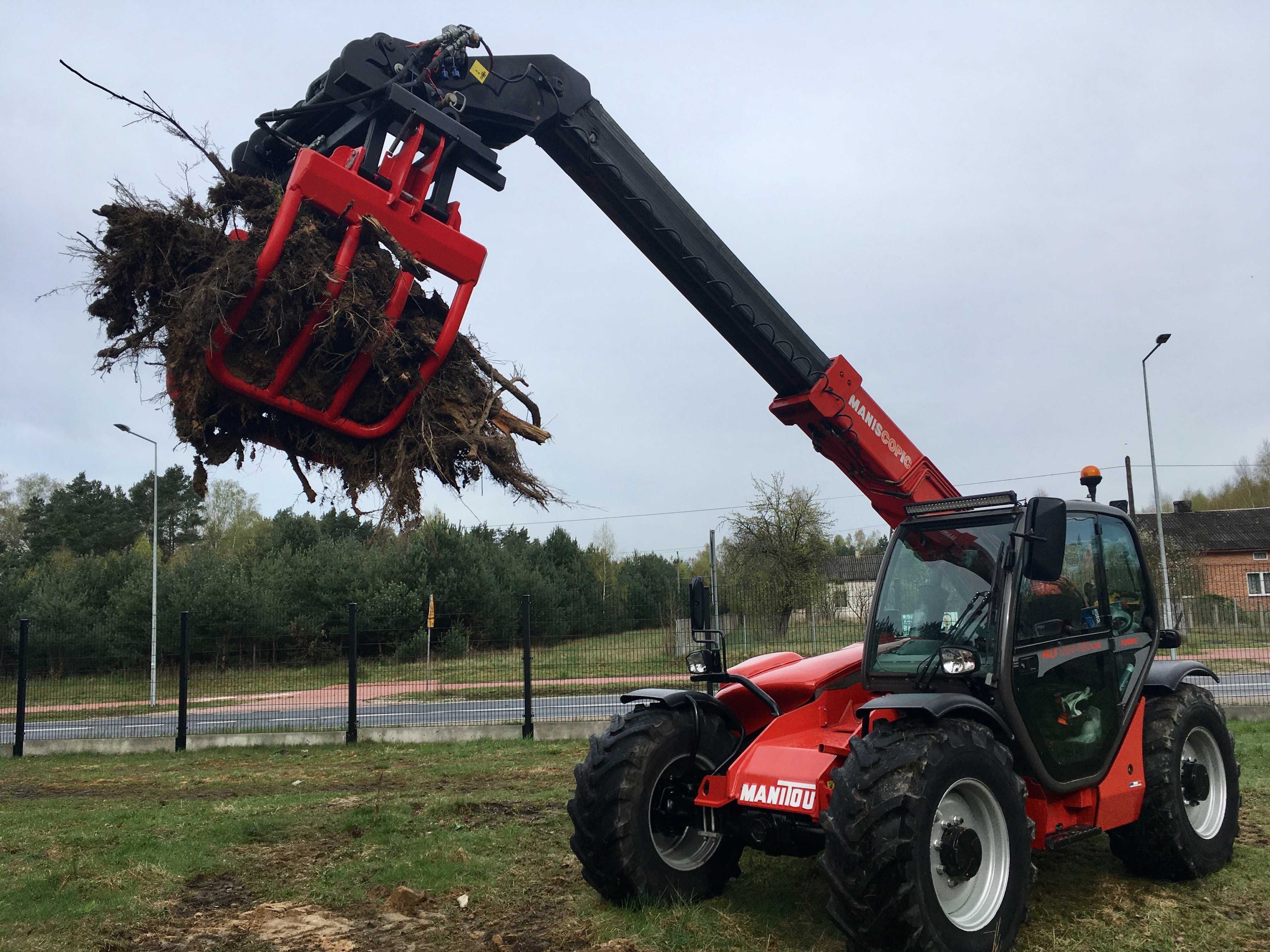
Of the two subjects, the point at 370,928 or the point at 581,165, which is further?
the point at 581,165

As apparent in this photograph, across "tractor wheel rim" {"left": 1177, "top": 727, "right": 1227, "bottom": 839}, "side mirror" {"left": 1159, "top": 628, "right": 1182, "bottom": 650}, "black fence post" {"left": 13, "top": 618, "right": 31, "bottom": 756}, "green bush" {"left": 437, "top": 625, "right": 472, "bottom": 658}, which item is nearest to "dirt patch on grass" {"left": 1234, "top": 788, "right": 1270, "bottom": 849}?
"tractor wheel rim" {"left": 1177, "top": 727, "right": 1227, "bottom": 839}

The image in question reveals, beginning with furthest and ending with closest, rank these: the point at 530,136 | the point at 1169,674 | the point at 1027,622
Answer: the point at 530,136
the point at 1169,674
the point at 1027,622

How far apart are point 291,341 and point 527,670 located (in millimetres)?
7778

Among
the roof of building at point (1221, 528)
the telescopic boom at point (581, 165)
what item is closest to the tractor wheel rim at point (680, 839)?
the telescopic boom at point (581, 165)

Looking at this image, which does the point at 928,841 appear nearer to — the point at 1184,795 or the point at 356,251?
the point at 1184,795

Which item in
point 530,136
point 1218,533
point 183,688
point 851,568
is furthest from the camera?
point 1218,533

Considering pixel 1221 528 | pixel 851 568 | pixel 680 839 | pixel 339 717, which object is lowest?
pixel 339 717

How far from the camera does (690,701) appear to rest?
5.11 meters

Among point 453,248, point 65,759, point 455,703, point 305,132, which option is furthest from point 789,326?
point 65,759

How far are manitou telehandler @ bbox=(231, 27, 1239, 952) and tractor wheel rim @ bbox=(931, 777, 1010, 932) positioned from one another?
0.04 feet

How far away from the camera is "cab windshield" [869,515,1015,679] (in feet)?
15.6

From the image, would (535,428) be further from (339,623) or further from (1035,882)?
(339,623)

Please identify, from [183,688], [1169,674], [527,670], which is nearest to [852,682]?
[1169,674]

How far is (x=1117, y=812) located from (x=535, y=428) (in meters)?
4.05
